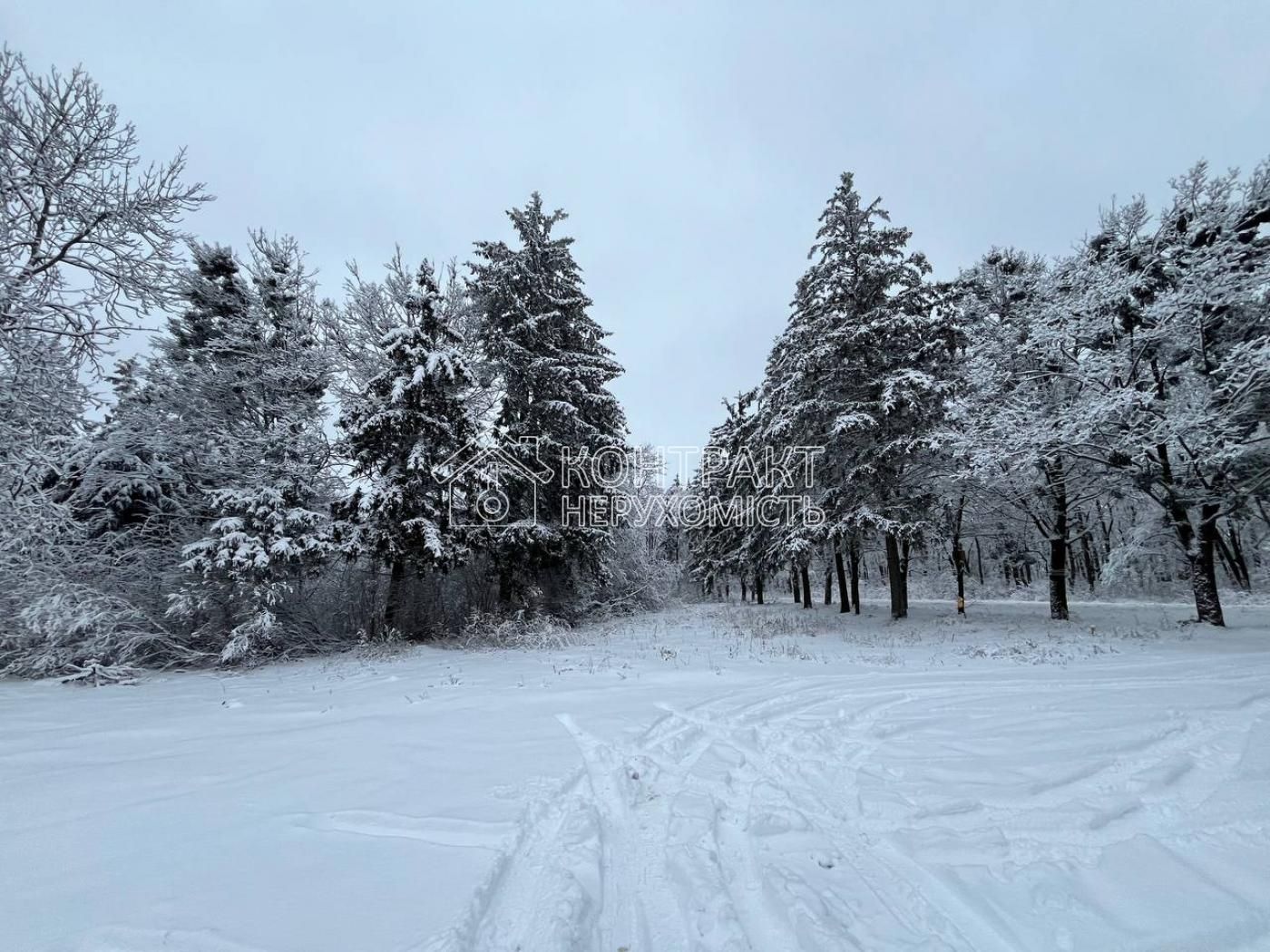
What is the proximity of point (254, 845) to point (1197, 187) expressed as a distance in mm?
19886

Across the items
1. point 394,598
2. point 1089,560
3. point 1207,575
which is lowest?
point 1089,560

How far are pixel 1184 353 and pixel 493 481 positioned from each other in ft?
57.3

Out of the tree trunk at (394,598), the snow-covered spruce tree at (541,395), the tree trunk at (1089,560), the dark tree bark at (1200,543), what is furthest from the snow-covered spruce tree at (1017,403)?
the tree trunk at (1089,560)

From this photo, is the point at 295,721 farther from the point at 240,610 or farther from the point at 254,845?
the point at 240,610

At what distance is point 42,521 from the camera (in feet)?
26.1

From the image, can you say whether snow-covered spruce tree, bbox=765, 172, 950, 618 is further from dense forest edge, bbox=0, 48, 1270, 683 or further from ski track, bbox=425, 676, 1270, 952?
ski track, bbox=425, 676, 1270, 952

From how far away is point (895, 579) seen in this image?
1605cm

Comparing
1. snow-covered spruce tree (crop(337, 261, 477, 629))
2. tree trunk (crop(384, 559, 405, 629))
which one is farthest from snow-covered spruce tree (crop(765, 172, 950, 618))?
tree trunk (crop(384, 559, 405, 629))

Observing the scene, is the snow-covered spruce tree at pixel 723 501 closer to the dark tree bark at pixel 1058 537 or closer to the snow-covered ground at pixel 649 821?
the dark tree bark at pixel 1058 537

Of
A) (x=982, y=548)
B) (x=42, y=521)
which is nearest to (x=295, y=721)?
(x=42, y=521)

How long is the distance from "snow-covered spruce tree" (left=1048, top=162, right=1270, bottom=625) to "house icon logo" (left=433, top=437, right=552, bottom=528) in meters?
13.7

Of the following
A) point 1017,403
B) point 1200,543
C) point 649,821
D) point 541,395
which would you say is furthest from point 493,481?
point 1200,543

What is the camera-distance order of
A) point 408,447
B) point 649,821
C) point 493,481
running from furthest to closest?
point 493,481 < point 408,447 < point 649,821

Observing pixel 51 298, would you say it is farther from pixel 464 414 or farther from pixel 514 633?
pixel 514 633
